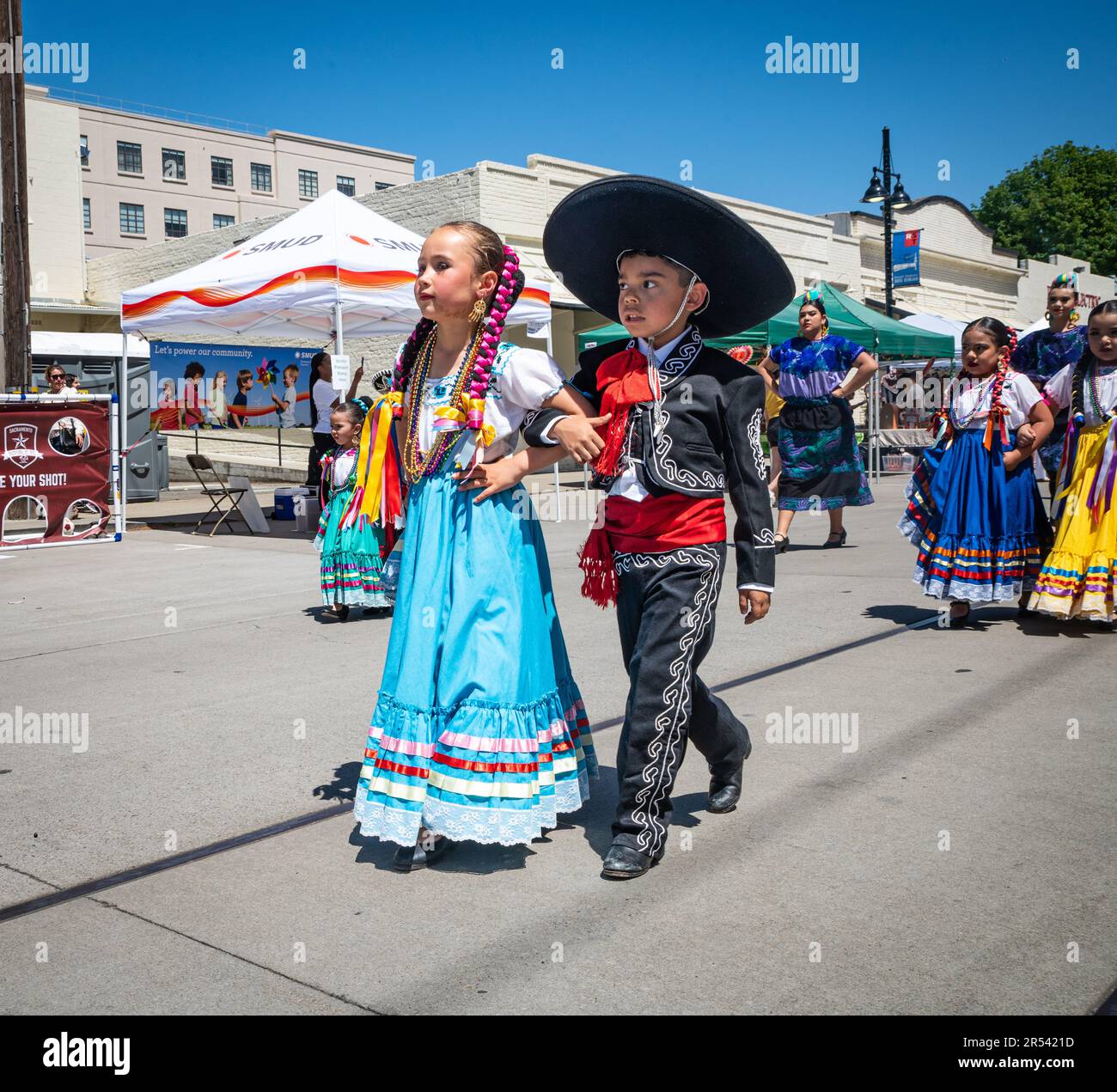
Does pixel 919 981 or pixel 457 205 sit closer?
pixel 919 981

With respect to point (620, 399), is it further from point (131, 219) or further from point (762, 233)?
point (131, 219)

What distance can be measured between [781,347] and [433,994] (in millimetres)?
8670

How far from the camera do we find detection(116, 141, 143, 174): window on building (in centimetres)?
5756

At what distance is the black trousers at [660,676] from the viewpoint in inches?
132

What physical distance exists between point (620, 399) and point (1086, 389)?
452 centimetres

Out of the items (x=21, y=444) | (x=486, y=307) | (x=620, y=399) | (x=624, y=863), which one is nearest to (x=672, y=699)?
(x=624, y=863)

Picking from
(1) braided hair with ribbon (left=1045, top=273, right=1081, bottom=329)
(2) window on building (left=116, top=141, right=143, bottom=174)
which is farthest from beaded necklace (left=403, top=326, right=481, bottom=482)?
(2) window on building (left=116, top=141, right=143, bottom=174)

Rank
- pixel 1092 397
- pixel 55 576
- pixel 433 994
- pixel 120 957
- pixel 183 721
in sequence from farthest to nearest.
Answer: pixel 55 576 < pixel 1092 397 < pixel 183 721 < pixel 120 957 < pixel 433 994

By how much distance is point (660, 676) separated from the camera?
3.35 meters

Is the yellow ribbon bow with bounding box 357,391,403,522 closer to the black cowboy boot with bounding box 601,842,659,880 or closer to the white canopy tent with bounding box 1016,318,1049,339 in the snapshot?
the black cowboy boot with bounding box 601,842,659,880

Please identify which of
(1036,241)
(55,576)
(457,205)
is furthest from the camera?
(1036,241)

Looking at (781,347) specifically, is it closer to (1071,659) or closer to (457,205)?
(1071,659)
